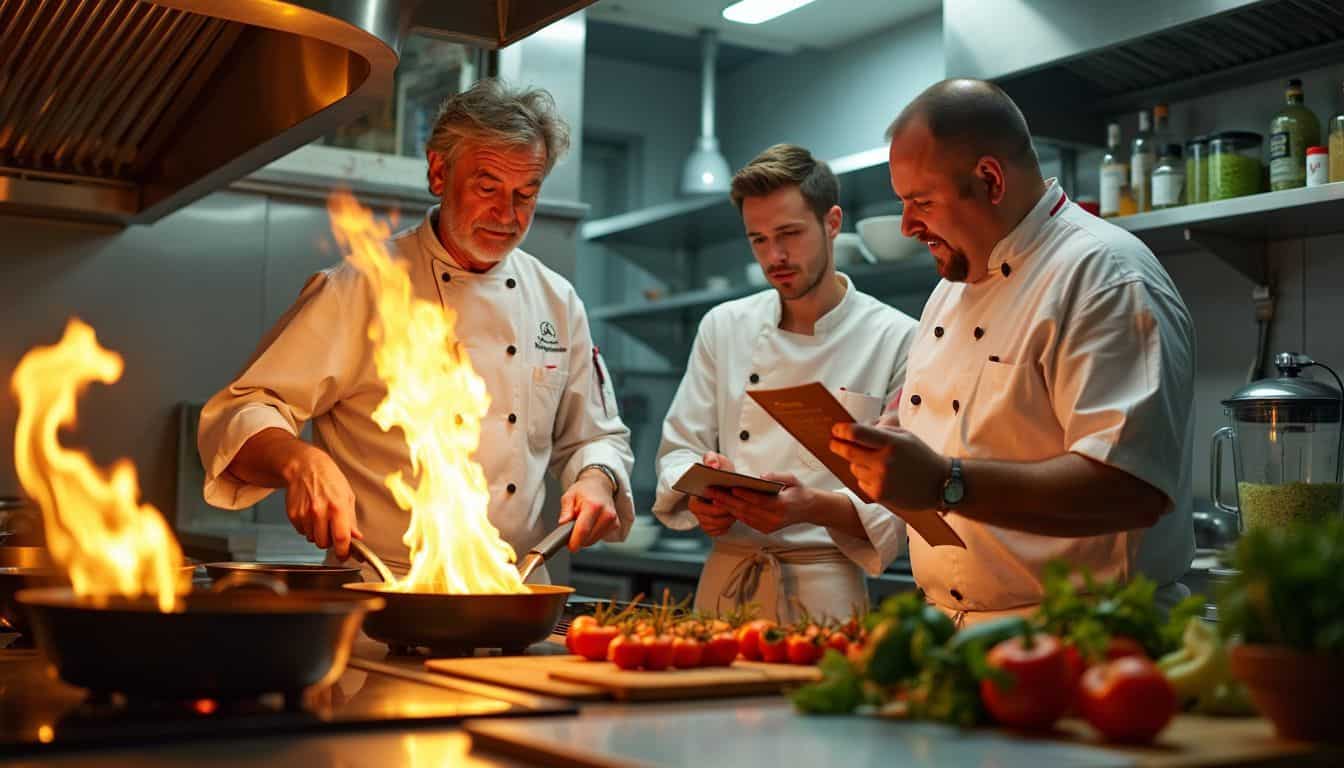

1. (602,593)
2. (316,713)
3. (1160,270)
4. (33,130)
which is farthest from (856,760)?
(602,593)

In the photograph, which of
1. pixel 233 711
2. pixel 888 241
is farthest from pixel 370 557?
pixel 888 241

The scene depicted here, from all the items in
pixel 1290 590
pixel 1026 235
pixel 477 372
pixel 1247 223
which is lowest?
pixel 1290 590

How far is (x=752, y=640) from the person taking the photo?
5.45ft

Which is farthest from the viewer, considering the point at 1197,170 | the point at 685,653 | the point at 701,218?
the point at 701,218

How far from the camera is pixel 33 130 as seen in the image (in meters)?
2.79

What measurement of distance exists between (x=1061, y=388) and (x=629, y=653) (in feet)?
2.61

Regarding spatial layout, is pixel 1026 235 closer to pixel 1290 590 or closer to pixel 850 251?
pixel 1290 590

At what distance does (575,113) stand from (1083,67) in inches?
56.8

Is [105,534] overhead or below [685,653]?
overhead

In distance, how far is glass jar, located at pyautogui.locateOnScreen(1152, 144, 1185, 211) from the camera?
3238mm

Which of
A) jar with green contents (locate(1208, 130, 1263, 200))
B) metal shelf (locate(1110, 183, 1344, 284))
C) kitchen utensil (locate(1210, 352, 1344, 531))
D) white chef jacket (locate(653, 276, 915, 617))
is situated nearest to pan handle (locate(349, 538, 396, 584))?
white chef jacket (locate(653, 276, 915, 617))

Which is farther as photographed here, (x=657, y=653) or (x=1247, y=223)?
Answer: (x=1247, y=223)

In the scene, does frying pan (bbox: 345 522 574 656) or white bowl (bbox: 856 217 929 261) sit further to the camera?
white bowl (bbox: 856 217 929 261)

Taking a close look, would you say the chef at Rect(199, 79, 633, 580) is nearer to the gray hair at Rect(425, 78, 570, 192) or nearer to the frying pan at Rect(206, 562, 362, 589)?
the gray hair at Rect(425, 78, 570, 192)
